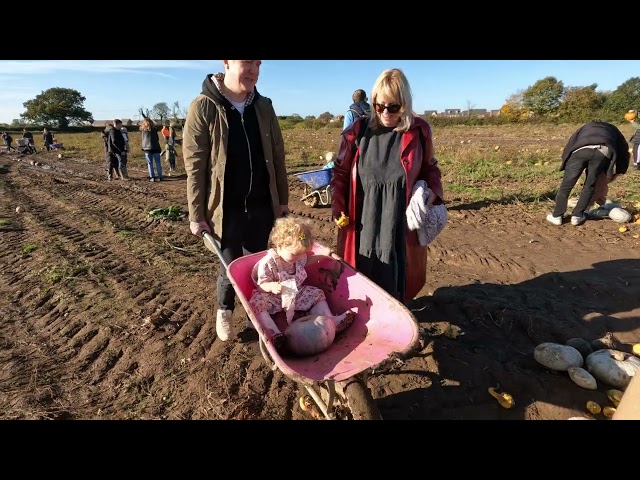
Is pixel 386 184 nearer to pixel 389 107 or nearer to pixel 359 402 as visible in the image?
pixel 389 107

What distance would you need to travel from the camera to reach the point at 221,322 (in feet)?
9.96

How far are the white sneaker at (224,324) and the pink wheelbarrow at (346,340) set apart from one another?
0.51 metres

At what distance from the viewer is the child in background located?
245 cm

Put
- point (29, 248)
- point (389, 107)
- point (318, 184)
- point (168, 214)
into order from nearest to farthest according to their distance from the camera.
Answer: point (389, 107) < point (29, 248) < point (168, 214) < point (318, 184)

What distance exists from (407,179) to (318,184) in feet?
15.4

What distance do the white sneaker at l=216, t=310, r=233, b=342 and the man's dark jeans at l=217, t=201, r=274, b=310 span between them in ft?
0.27

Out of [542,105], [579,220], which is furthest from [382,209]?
[542,105]

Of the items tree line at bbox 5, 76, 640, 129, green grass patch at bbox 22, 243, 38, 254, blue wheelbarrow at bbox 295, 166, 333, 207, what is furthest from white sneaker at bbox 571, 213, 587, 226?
tree line at bbox 5, 76, 640, 129

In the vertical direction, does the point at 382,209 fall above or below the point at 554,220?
above

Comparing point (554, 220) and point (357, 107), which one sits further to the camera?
point (554, 220)

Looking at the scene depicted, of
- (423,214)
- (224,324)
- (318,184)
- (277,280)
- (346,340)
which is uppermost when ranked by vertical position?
(423,214)

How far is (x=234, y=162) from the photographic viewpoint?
2.55 metres
